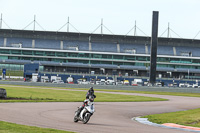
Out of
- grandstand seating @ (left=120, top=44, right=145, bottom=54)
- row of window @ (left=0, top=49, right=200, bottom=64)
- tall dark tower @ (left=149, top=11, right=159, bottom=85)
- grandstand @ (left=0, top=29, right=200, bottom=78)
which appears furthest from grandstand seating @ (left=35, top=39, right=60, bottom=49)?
tall dark tower @ (left=149, top=11, right=159, bottom=85)

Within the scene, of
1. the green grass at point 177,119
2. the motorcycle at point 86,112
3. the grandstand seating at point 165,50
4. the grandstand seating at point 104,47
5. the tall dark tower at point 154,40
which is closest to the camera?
the motorcycle at point 86,112

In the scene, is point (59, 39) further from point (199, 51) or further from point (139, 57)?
point (199, 51)

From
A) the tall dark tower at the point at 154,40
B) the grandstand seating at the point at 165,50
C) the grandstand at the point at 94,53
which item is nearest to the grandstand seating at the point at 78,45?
the grandstand at the point at 94,53

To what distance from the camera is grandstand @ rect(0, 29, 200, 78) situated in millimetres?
133750

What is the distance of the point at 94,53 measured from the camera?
13462 cm

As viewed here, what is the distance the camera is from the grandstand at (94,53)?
13375 centimetres

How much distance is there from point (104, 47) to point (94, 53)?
6.82 m

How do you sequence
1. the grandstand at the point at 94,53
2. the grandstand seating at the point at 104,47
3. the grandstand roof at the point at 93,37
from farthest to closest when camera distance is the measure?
the grandstand roof at the point at 93,37 < the grandstand seating at the point at 104,47 < the grandstand at the point at 94,53

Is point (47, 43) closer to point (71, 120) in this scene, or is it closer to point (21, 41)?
point (21, 41)

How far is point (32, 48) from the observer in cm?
13388

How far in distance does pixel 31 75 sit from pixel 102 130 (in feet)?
328

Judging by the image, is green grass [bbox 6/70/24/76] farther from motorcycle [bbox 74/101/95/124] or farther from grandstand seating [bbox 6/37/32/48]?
motorcycle [bbox 74/101/95/124]

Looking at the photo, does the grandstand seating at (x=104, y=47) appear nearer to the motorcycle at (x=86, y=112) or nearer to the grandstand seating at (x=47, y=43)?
the grandstand seating at (x=47, y=43)

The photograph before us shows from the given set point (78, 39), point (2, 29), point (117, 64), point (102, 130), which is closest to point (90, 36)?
point (78, 39)
